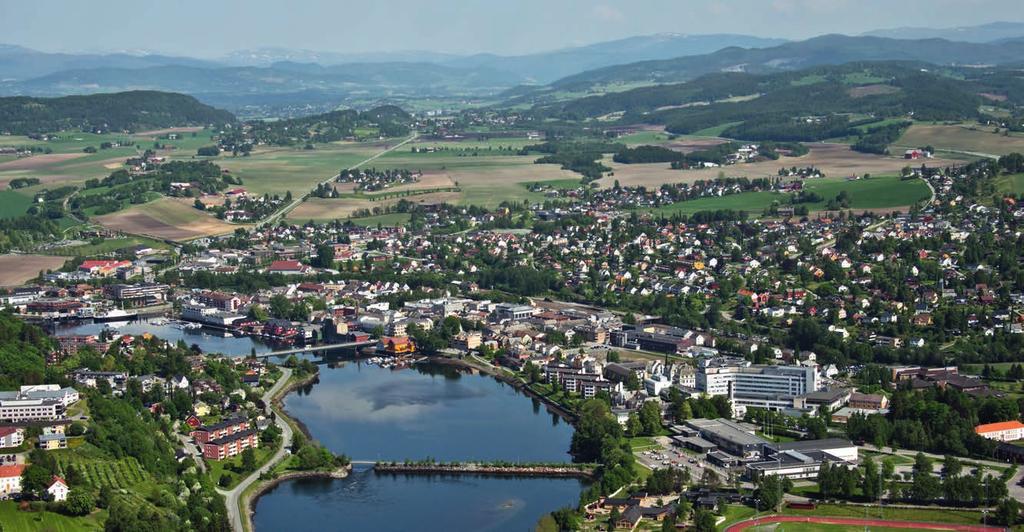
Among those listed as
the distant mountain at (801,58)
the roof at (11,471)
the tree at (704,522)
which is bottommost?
the tree at (704,522)

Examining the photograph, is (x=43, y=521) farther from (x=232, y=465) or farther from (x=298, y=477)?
(x=298, y=477)

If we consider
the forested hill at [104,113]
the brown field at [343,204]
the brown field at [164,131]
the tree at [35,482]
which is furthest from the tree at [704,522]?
the brown field at [164,131]

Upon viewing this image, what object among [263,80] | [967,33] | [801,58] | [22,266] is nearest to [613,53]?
[967,33]

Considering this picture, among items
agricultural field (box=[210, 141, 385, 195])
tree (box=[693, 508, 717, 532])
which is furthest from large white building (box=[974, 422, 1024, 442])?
agricultural field (box=[210, 141, 385, 195])

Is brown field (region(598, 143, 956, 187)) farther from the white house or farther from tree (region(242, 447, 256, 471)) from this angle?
the white house

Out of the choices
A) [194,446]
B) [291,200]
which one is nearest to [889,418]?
[194,446]

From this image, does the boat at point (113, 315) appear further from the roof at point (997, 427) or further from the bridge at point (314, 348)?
the roof at point (997, 427)

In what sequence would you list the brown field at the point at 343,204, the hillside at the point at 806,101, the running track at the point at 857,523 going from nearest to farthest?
1. the running track at the point at 857,523
2. the brown field at the point at 343,204
3. the hillside at the point at 806,101
